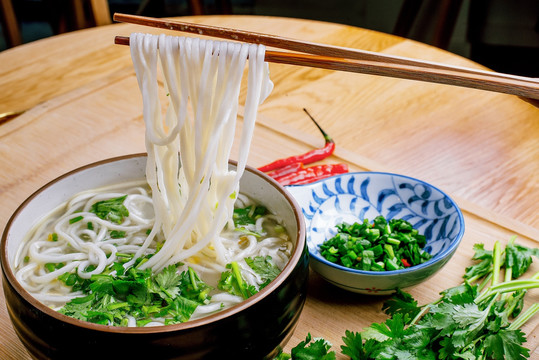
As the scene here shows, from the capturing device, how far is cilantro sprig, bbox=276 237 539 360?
1.19 metres

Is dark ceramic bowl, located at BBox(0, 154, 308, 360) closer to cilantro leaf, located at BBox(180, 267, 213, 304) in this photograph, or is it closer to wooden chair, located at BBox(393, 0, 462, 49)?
cilantro leaf, located at BBox(180, 267, 213, 304)

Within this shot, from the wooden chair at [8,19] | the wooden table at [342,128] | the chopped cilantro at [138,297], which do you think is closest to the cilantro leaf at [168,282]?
the chopped cilantro at [138,297]

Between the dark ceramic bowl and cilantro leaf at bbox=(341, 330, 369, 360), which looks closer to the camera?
the dark ceramic bowl

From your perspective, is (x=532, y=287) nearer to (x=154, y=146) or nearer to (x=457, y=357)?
(x=457, y=357)

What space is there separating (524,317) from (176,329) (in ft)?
2.72

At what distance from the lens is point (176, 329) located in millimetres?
980

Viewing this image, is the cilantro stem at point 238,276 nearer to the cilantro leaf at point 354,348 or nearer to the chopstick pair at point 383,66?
the cilantro leaf at point 354,348

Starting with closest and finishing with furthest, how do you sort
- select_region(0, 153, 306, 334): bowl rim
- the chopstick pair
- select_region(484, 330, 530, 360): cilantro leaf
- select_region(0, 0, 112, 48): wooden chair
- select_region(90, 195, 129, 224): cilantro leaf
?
select_region(0, 153, 306, 334): bowl rim, the chopstick pair, select_region(484, 330, 530, 360): cilantro leaf, select_region(90, 195, 129, 224): cilantro leaf, select_region(0, 0, 112, 48): wooden chair

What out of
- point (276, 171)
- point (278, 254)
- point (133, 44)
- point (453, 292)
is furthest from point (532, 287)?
point (133, 44)

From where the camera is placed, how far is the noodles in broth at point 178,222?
1190 millimetres

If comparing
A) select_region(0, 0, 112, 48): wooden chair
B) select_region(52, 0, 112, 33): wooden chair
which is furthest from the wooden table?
select_region(0, 0, 112, 48): wooden chair

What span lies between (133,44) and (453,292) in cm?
88

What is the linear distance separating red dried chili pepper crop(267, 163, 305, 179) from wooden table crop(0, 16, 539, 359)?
0.07 metres

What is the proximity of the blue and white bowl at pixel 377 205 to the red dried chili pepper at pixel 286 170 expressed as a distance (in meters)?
0.19
